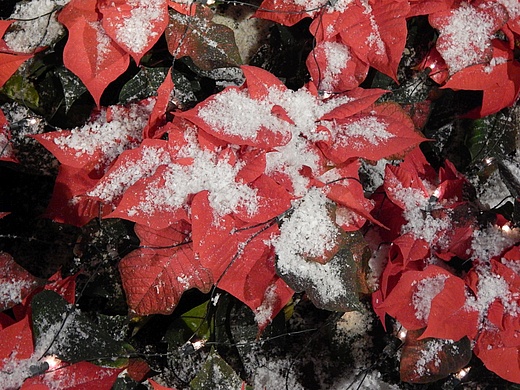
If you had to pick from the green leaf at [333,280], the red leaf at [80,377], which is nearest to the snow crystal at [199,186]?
the green leaf at [333,280]

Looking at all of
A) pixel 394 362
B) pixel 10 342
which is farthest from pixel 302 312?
pixel 10 342

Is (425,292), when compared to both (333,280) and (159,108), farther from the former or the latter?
(159,108)

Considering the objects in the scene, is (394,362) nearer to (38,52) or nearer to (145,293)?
(145,293)

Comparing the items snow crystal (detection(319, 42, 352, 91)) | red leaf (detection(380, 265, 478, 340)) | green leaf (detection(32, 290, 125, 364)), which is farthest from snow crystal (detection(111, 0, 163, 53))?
red leaf (detection(380, 265, 478, 340))

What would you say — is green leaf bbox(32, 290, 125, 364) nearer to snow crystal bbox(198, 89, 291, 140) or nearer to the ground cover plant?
the ground cover plant

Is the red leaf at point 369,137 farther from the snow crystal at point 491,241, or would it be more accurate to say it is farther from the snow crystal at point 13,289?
the snow crystal at point 13,289
